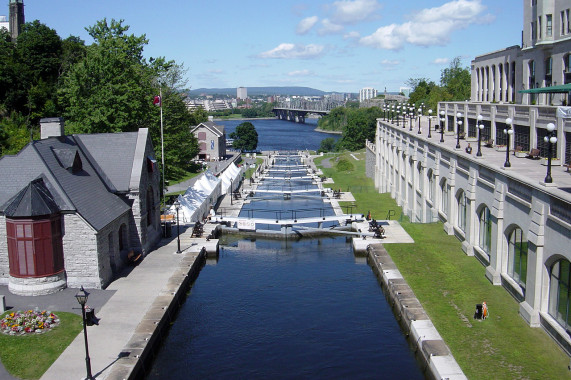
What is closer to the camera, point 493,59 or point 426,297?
point 426,297

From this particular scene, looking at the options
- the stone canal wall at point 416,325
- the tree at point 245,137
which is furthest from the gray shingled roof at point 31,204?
the tree at point 245,137

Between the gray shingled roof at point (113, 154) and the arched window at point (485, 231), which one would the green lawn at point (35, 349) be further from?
the arched window at point (485, 231)

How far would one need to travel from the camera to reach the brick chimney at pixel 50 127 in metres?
35.0

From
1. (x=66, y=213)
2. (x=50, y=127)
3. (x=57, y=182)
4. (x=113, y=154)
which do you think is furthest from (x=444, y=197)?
(x=50, y=127)

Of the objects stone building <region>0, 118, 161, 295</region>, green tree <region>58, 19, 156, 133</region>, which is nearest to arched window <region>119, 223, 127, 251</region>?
stone building <region>0, 118, 161, 295</region>

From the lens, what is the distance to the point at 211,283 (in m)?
35.4

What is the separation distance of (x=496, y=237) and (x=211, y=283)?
16.4m

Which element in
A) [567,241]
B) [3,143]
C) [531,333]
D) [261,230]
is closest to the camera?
[567,241]

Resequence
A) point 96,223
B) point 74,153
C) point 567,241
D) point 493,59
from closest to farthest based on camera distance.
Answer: point 567,241 → point 96,223 → point 74,153 → point 493,59

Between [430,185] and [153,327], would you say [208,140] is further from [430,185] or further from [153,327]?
[153,327]

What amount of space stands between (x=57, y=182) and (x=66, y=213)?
1821 millimetres

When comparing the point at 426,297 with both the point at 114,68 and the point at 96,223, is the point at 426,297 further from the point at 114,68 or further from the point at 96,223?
the point at 114,68

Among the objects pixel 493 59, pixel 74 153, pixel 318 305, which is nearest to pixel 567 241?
pixel 318 305

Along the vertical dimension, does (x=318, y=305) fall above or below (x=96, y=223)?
below
